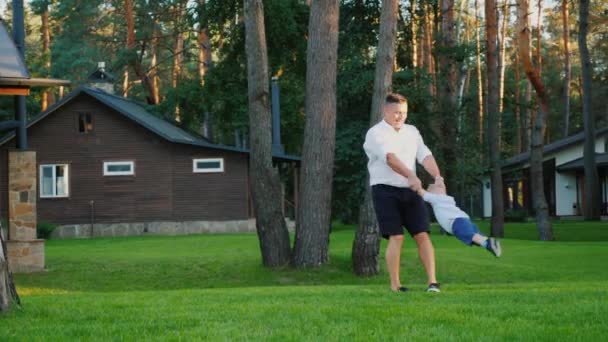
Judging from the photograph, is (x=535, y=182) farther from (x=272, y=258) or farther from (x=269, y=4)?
(x=272, y=258)

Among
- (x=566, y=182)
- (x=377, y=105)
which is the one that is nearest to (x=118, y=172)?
(x=377, y=105)

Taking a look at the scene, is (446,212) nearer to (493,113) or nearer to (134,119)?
(493,113)

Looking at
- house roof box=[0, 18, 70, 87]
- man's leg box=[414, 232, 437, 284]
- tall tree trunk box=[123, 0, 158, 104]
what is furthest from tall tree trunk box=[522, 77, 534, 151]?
man's leg box=[414, 232, 437, 284]

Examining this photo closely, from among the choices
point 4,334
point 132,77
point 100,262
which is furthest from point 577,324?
point 132,77

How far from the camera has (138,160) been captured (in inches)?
1476

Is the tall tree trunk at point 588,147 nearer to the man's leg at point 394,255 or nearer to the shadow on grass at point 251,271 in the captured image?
the shadow on grass at point 251,271

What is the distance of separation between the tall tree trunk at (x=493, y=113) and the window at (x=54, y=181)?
1503 centimetres

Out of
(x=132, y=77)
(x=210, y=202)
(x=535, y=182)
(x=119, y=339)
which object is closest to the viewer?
(x=119, y=339)

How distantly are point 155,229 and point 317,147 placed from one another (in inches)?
785

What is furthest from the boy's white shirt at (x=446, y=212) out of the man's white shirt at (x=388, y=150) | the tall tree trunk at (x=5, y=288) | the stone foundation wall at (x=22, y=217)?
the stone foundation wall at (x=22, y=217)

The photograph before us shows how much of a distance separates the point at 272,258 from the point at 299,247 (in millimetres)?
525

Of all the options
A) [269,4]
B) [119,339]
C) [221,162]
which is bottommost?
[119,339]

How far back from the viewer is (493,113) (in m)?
33.1

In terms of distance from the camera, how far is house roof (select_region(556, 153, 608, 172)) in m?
46.8
